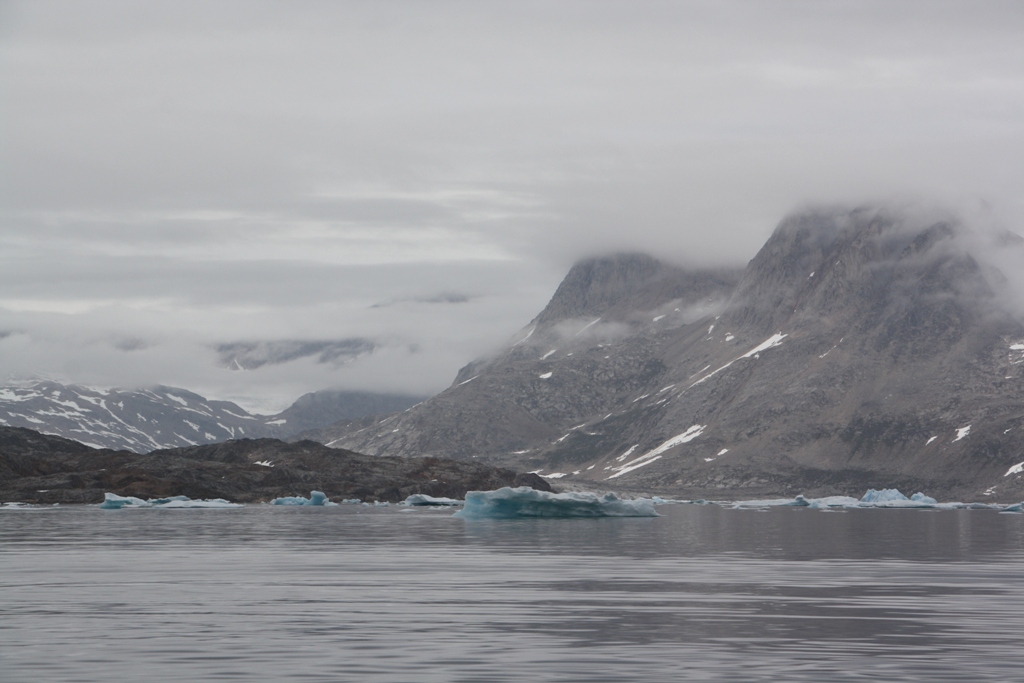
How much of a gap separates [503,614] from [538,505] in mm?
114916

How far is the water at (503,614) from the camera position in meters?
31.8

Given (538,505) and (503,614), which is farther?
(538,505)

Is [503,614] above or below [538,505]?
above

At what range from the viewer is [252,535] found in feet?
346

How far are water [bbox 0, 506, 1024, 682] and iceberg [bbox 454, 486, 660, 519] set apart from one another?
67.9 meters

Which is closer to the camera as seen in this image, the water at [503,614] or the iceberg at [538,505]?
the water at [503,614]

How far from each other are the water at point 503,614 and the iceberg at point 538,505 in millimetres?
67921

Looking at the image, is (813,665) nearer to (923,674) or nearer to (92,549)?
(923,674)

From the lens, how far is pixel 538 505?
157625mm

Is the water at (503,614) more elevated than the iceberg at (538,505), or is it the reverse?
the water at (503,614)

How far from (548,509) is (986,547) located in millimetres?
70568

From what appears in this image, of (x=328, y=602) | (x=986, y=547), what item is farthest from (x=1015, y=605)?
(x=986, y=547)

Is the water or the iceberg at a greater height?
the water

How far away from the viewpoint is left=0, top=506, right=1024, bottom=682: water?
31844 mm
